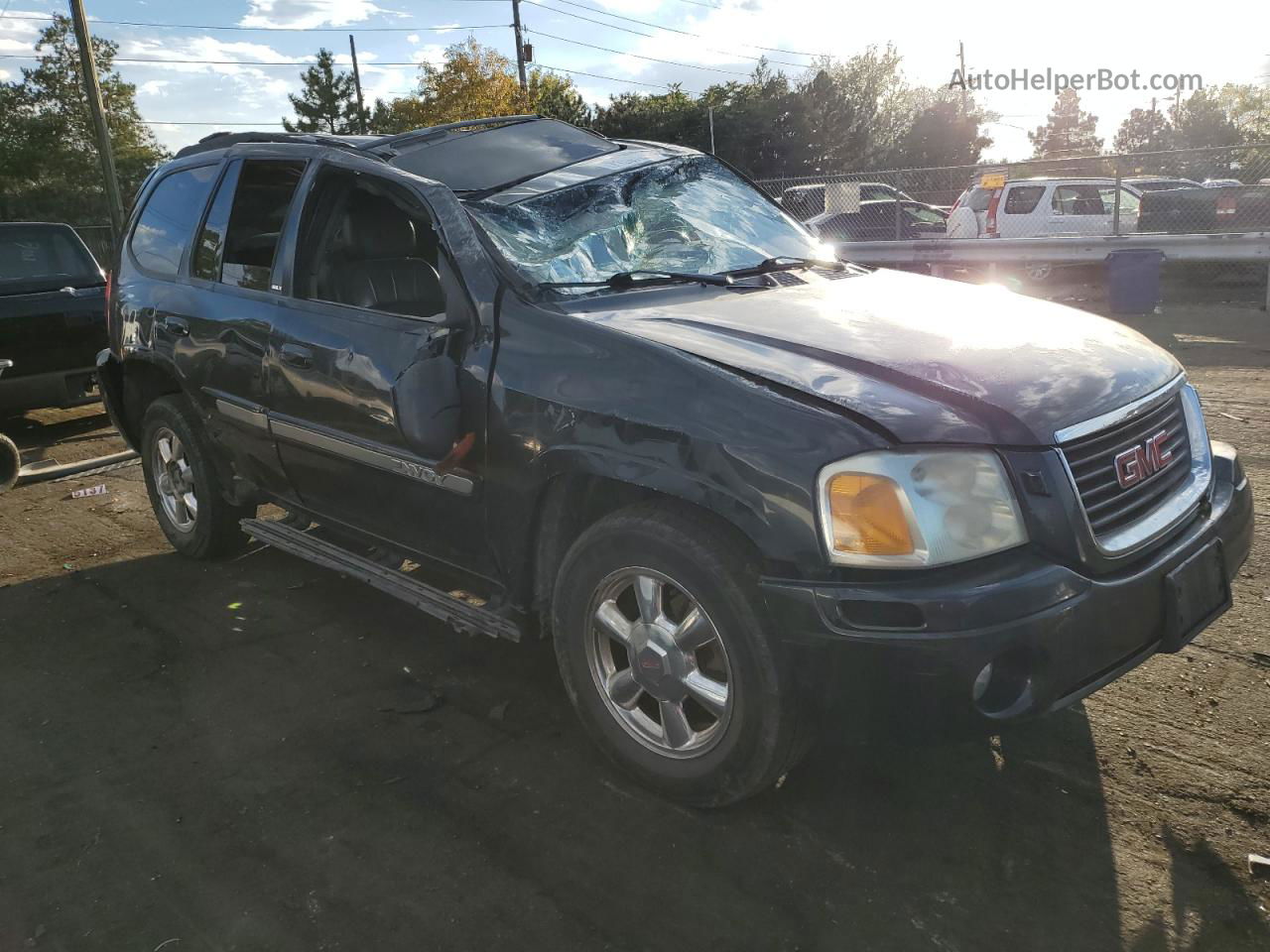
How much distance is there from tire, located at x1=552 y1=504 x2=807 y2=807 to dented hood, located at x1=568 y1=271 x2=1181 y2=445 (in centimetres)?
50

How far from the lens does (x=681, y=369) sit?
2652mm

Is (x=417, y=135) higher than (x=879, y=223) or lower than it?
higher

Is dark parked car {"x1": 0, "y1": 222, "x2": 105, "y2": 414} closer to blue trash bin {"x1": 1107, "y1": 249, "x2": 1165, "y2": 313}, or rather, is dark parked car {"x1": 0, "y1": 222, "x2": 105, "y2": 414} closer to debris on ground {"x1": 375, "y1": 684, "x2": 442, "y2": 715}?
debris on ground {"x1": 375, "y1": 684, "x2": 442, "y2": 715}

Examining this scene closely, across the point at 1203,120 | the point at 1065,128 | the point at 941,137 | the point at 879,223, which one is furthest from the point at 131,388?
the point at 1065,128

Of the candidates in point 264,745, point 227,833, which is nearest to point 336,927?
point 227,833

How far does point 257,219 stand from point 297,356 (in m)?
0.90

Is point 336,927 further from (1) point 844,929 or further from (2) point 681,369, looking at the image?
(2) point 681,369

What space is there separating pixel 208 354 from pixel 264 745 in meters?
1.81

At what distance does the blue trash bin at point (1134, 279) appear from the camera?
1322 cm

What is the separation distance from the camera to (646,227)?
369 centimetres

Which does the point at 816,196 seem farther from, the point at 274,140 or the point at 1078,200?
the point at 274,140

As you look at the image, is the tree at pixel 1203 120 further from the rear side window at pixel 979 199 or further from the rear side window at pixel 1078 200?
the rear side window at pixel 979 199

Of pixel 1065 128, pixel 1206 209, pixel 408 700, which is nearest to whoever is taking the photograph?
pixel 408 700

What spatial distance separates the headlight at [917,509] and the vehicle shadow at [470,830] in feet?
1.61
